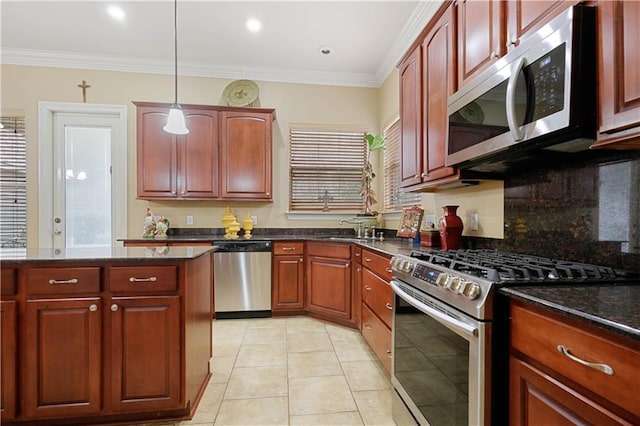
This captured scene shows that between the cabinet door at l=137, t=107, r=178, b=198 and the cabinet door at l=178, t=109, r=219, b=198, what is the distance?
0.33ft

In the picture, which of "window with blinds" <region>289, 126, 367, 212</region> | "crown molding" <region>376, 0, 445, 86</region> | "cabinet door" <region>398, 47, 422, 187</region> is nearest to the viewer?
"cabinet door" <region>398, 47, 422, 187</region>

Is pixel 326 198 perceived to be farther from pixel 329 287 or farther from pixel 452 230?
pixel 452 230

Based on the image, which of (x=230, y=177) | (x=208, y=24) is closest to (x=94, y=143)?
(x=230, y=177)

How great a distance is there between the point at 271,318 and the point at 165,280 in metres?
2.06

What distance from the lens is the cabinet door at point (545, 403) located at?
74cm

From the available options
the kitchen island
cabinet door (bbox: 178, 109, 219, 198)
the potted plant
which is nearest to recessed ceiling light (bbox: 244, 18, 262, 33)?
cabinet door (bbox: 178, 109, 219, 198)

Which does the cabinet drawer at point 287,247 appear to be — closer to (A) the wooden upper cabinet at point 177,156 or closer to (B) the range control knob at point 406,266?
(A) the wooden upper cabinet at point 177,156

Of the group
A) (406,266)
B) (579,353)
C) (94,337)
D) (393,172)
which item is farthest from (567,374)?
(393,172)

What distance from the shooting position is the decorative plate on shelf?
4008mm

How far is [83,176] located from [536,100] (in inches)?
184

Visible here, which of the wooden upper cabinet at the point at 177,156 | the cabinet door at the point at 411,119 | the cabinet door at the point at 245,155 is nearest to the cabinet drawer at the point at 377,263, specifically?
the cabinet door at the point at 411,119

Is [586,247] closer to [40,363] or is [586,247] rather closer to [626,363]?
[626,363]

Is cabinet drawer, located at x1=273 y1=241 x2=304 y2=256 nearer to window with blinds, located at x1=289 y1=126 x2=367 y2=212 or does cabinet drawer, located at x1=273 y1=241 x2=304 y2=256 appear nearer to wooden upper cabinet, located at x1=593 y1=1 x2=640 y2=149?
window with blinds, located at x1=289 y1=126 x2=367 y2=212

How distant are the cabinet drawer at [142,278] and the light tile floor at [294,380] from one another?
2.64ft
